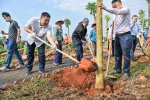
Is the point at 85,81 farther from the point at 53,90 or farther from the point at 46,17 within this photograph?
the point at 46,17

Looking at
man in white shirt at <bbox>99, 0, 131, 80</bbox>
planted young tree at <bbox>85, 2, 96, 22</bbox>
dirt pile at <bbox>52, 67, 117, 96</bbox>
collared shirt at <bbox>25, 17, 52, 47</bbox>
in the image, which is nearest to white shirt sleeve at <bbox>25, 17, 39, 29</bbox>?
collared shirt at <bbox>25, 17, 52, 47</bbox>

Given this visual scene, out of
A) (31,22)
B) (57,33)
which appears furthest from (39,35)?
(57,33)

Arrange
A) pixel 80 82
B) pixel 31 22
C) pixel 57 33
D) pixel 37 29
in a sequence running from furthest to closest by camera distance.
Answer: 1. pixel 57 33
2. pixel 37 29
3. pixel 31 22
4. pixel 80 82

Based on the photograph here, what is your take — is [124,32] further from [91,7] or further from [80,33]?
[91,7]

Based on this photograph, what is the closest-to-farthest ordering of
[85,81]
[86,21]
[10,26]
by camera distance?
[85,81]
[86,21]
[10,26]

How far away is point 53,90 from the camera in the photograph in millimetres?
3865

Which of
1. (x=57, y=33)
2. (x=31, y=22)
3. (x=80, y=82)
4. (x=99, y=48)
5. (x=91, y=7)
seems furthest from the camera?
(x=91, y=7)

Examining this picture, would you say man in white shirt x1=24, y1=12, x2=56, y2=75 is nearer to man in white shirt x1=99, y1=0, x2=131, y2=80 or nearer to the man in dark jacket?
the man in dark jacket

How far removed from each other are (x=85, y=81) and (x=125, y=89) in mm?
942

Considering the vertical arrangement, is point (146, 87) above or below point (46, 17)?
below

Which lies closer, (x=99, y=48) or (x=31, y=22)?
(x=99, y=48)

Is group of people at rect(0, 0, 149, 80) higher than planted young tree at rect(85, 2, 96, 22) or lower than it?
lower

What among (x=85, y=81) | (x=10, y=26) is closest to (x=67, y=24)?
(x=10, y=26)

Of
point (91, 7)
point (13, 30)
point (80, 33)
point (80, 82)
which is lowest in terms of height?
point (80, 82)
